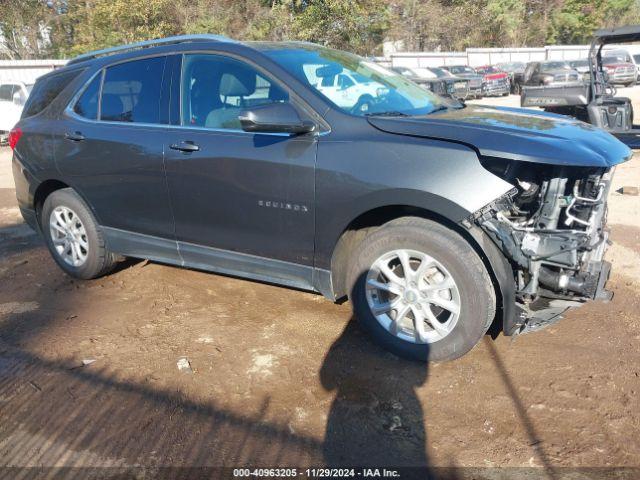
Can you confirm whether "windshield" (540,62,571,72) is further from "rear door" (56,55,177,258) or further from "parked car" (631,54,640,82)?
"rear door" (56,55,177,258)

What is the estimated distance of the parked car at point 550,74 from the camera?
67.6ft

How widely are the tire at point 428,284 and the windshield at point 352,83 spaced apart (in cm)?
82

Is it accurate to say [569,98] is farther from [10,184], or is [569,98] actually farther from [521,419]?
[10,184]

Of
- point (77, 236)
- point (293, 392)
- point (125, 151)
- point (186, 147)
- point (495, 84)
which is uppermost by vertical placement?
point (186, 147)

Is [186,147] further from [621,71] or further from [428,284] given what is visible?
[621,71]

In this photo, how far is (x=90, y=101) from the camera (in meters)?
4.34

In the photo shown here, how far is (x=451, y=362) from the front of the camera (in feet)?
10.6

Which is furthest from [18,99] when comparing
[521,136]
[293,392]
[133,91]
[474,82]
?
[474,82]

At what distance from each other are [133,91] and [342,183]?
1957 mm

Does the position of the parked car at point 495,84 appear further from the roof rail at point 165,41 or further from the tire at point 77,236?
the tire at point 77,236

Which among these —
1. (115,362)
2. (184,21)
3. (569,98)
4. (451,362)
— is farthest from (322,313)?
(184,21)

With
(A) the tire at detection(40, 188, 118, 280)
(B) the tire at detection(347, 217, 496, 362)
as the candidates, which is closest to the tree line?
(A) the tire at detection(40, 188, 118, 280)

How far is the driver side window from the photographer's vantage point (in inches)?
139

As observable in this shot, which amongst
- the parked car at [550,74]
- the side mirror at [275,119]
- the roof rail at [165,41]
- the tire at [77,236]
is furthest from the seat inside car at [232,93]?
the parked car at [550,74]
